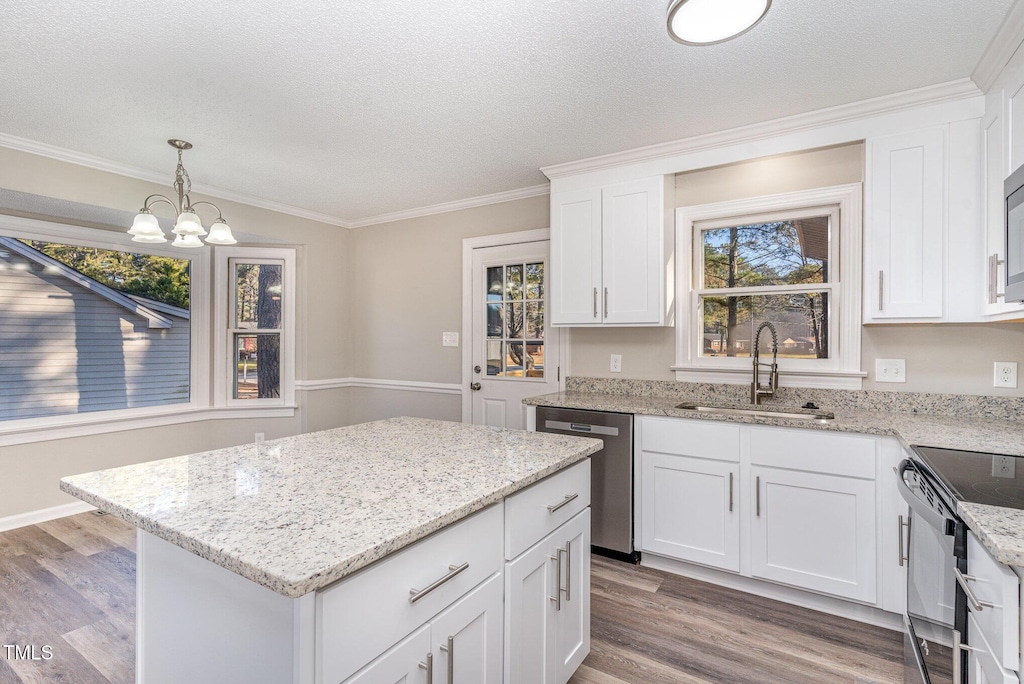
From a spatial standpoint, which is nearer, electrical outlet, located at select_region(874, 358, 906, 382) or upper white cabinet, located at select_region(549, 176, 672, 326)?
electrical outlet, located at select_region(874, 358, 906, 382)

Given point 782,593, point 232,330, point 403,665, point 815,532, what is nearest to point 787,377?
point 815,532

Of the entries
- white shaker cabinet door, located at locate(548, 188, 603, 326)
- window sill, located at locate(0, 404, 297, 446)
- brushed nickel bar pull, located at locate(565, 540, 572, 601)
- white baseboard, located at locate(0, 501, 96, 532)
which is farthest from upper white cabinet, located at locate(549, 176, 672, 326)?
white baseboard, located at locate(0, 501, 96, 532)

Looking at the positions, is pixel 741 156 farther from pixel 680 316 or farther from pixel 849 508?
pixel 849 508

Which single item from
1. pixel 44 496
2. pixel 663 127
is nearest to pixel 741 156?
pixel 663 127

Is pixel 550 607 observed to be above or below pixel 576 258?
below

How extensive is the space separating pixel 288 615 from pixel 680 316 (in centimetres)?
276

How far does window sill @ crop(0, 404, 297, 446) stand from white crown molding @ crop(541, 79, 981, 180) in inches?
129

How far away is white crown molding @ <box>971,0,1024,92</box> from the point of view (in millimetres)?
1768

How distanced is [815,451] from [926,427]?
43 centimetres

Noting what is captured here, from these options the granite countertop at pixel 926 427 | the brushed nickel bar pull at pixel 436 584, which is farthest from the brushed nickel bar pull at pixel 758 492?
the brushed nickel bar pull at pixel 436 584

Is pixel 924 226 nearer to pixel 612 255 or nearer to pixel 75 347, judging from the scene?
pixel 612 255

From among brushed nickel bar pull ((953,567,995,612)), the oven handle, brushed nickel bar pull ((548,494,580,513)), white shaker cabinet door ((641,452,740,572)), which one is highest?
the oven handle

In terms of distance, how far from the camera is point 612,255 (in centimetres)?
315

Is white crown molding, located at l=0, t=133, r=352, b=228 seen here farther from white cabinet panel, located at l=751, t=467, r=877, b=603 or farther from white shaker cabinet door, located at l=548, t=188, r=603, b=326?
white cabinet panel, located at l=751, t=467, r=877, b=603
